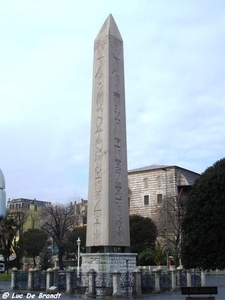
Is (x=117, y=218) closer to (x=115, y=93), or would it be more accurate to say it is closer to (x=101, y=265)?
(x=101, y=265)

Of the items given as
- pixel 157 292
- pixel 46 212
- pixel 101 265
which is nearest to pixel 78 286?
pixel 101 265

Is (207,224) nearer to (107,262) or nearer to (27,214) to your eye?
(107,262)

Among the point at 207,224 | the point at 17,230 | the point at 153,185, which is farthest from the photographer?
the point at 153,185

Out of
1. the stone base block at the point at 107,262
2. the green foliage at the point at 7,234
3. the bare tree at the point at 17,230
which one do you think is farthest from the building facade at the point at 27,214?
the stone base block at the point at 107,262

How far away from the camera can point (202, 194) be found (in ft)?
43.6

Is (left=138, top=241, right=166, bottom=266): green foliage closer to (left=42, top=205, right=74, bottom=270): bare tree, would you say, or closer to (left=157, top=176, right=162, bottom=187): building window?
(left=42, top=205, right=74, bottom=270): bare tree

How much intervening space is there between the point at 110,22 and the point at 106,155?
6483 mm

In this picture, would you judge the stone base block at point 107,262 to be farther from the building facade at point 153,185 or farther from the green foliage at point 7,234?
the building facade at point 153,185

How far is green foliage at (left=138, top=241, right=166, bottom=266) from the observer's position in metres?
43.6

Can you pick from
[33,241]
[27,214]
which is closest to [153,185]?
[27,214]

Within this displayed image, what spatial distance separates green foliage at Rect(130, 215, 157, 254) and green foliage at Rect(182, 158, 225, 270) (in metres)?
40.0

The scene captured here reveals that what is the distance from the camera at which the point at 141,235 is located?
174 ft

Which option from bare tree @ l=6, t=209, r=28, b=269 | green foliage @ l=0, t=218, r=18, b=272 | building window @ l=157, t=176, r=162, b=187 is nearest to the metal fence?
green foliage @ l=0, t=218, r=18, b=272

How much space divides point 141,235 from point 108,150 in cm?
3517
